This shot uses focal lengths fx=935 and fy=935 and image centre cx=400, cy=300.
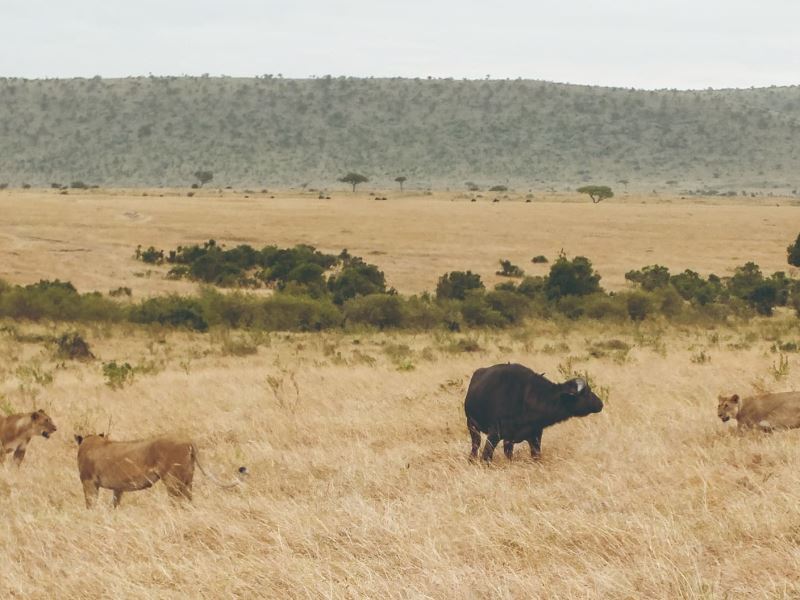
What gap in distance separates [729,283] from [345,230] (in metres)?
25.8

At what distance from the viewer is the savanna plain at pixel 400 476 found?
578 cm

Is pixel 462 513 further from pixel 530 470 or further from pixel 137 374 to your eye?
pixel 137 374

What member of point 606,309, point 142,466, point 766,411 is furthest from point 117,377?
point 606,309

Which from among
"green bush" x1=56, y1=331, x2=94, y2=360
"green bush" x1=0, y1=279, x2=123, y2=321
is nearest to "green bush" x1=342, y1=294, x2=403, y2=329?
"green bush" x1=0, y1=279, x2=123, y2=321

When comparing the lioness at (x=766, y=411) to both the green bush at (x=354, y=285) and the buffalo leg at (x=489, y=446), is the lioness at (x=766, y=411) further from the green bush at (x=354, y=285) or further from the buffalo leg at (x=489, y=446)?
the green bush at (x=354, y=285)

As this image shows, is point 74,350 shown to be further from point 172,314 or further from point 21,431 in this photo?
point 21,431

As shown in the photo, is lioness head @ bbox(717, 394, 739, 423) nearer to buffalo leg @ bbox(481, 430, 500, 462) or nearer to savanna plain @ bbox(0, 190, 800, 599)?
savanna plain @ bbox(0, 190, 800, 599)

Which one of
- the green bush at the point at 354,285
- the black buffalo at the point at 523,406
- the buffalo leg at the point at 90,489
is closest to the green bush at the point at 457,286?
the green bush at the point at 354,285

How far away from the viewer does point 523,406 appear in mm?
9727

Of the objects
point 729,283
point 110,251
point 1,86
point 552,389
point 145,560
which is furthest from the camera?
point 1,86

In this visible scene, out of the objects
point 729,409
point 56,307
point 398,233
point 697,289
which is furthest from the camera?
point 398,233

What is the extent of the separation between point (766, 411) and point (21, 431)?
26.8ft

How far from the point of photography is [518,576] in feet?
18.3

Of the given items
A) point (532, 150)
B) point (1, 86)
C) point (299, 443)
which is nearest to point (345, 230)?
point (299, 443)
